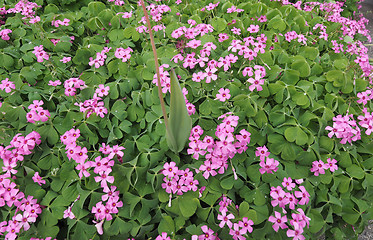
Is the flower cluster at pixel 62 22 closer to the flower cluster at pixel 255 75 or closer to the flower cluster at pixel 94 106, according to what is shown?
the flower cluster at pixel 94 106

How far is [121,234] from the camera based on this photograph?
1.25 m

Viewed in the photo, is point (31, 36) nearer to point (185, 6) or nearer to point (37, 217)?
point (185, 6)

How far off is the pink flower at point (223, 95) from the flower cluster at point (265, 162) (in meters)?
0.31

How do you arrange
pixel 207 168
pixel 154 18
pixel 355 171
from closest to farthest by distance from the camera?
pixel 207 168, pixel 355 171, pixel 154 18

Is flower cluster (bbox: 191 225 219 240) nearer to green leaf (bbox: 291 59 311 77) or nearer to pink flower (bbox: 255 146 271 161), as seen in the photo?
pink flower (bbox: 255 146 271 161)

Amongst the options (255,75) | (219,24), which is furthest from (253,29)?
(255,75)

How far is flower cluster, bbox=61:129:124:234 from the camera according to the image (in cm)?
122

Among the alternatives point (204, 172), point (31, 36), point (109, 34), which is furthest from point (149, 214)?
point (31, 36)

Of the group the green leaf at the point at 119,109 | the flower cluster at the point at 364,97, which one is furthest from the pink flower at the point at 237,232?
the flower cluster at the point at 364,97

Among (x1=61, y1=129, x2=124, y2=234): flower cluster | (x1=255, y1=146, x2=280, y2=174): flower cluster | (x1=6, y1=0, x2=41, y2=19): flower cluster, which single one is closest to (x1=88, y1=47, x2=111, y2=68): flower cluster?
(x1=61, y1=129, x2=124, y2=234): flower cluster

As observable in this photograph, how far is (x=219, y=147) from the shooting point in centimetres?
124

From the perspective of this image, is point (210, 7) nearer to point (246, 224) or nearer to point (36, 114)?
point (36, 114)

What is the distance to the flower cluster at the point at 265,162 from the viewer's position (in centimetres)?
127

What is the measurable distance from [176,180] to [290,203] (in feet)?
1.71
